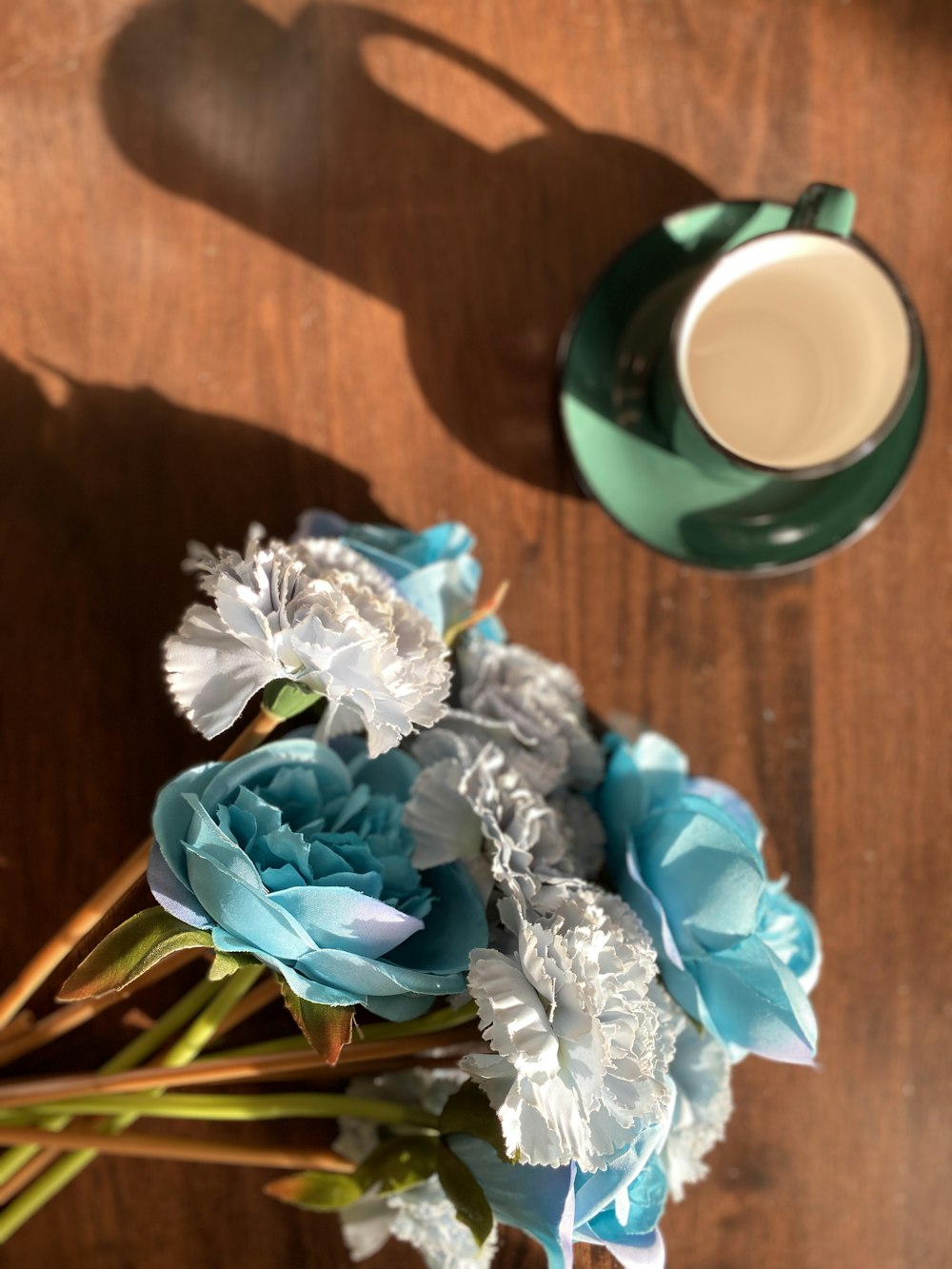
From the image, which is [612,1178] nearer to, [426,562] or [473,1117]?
[473,1117]

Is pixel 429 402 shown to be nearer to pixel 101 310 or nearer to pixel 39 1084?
pixel 101 310

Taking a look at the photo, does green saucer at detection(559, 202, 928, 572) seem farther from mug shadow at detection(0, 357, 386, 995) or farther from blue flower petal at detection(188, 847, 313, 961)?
blue flower petal at detection(188, 847, 313, 961)

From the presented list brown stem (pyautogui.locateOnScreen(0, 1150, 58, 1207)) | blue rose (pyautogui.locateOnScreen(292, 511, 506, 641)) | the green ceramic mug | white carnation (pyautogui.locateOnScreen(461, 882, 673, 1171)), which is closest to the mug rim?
the green ceramic mug

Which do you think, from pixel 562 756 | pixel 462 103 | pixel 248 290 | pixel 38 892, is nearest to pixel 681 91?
pixel 462 103

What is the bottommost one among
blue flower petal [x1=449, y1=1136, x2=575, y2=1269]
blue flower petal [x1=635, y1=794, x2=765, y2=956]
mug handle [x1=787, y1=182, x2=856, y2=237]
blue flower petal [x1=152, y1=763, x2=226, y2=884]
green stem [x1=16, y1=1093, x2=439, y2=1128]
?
green stem [x1=16, y1=1093, x2=439, y2=1128]

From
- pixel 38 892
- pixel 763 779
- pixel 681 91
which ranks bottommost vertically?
pixel 38 892

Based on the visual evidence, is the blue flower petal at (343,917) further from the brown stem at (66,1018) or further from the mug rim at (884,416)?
the mug rim at (884,416)
